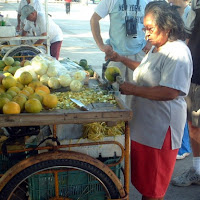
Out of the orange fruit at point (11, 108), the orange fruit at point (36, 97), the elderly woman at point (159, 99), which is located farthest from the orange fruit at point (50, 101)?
the elderly woman at point (159, 99)

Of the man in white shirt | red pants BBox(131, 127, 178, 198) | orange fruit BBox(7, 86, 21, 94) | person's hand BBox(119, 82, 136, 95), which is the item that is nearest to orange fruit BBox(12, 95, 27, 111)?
orange fruit BBox(7, 86, 21, 94)

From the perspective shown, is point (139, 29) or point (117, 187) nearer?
point (117, 187)

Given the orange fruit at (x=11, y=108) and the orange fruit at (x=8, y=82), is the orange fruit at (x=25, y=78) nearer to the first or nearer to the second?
the orange fruit at (x=8, y=82)

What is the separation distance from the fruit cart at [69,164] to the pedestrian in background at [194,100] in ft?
3.71

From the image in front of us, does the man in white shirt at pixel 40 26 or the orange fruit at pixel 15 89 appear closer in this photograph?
the orange fruit at pixel 15 89

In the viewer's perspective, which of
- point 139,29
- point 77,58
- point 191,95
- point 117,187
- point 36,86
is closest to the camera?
point 117,187

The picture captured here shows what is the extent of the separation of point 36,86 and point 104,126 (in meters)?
0.60

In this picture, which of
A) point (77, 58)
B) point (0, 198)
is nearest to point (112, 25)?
point (0, 198)

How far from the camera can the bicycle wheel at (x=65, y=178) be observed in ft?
6.58

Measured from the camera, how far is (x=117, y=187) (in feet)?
7.06

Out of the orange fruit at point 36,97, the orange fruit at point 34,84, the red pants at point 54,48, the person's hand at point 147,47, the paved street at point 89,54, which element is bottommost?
the paved street at point 89,54

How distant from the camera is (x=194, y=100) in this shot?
3062mm

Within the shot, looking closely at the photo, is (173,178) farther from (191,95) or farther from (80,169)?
(80,169)

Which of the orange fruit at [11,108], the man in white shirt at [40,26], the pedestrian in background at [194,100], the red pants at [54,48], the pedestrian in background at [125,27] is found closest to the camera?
the orange fruit at [11,108]
